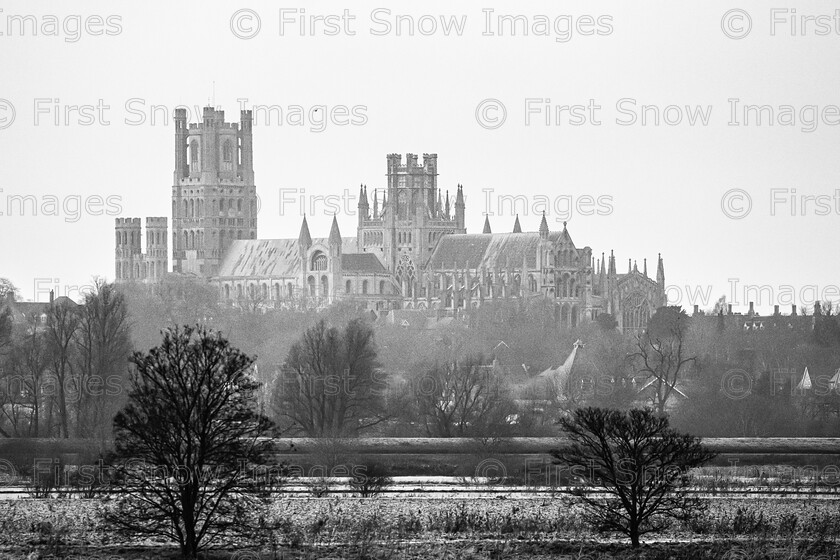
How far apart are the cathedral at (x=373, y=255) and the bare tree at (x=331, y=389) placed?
67.9m

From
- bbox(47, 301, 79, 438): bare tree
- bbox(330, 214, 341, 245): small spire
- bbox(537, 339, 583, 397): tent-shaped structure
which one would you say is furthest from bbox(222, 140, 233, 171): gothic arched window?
bbox(47, 301, 79, 438): bare tree

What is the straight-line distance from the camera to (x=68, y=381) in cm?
7006

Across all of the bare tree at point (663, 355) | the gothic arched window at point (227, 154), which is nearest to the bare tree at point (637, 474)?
the bare tree at point (663, 355)

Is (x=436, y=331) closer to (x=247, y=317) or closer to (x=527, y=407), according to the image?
(x=247, y=317)

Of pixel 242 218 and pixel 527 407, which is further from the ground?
pixel 242 218

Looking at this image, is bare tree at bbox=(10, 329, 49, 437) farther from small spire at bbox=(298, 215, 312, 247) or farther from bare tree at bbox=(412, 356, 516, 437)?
small spire at bbox=(298, 215, 312, 247)

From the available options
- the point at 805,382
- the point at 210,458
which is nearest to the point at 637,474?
the point at 210,458

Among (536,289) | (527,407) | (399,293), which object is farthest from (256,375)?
(399,293)

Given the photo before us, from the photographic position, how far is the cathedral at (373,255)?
146625 mm

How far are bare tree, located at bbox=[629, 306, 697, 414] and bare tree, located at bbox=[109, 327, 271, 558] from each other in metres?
35.5

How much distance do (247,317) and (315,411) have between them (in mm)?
75913

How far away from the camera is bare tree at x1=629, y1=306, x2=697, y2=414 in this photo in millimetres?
81963

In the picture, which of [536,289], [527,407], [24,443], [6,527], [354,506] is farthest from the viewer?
[536,289]

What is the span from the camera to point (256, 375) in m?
96.2
